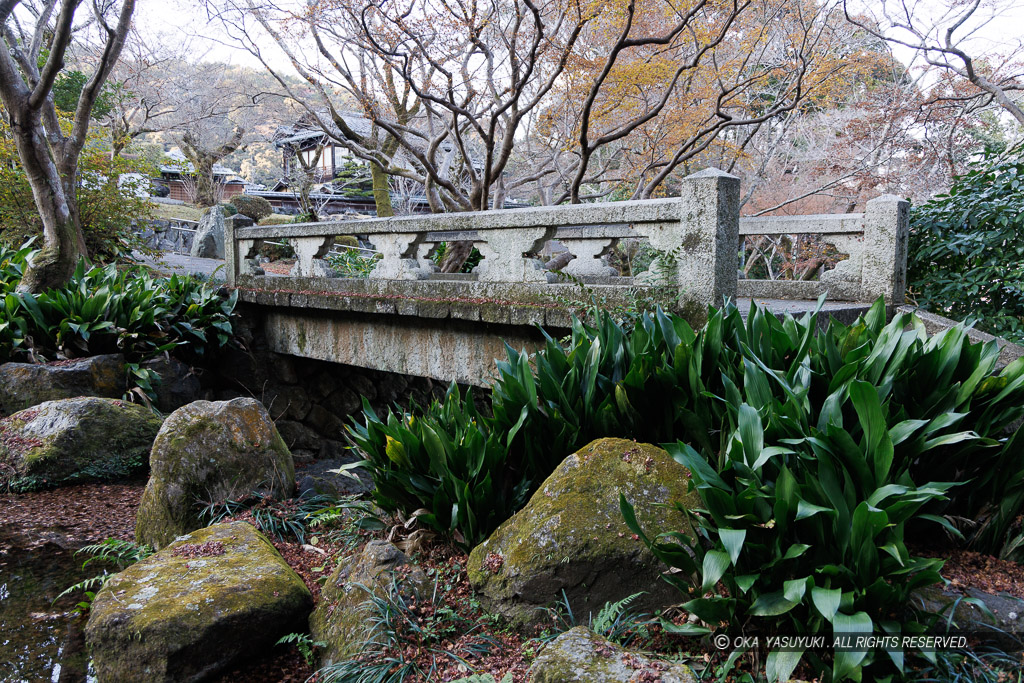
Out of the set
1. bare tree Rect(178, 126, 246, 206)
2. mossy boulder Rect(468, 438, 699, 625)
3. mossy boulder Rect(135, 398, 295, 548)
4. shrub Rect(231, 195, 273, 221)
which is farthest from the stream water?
bare tree Rect(178, 126, 246, 206)

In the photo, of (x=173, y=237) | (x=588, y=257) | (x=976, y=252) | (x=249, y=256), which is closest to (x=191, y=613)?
(x=588, y=257)

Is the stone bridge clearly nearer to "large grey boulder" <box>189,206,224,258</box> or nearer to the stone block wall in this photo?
the stone block wall

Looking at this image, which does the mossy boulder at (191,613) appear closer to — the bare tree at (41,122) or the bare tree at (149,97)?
the bare tree at (41,122)

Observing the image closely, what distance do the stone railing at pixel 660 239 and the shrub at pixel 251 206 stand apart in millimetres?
14458

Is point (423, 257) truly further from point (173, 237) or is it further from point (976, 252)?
point (173, 237)

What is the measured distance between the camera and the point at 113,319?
739 cm

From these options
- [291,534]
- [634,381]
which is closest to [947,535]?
[634,381]

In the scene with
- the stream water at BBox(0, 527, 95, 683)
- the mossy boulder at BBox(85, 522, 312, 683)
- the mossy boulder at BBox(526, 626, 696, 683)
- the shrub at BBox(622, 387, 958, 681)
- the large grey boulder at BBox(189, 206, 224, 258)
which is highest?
the large grey boulder at BBox(189, 206, 224, 258)

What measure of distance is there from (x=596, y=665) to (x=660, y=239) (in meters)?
3.20

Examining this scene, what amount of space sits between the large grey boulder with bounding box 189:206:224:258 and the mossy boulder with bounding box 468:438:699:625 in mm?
17884

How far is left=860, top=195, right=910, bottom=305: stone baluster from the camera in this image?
5828mm

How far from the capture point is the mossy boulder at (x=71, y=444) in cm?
562

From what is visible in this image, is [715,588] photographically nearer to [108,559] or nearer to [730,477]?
[730,477]

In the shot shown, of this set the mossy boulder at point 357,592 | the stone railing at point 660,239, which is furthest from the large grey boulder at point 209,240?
the mossy boulder at point 357,592
